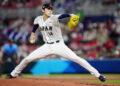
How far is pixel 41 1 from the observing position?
20.0 metres

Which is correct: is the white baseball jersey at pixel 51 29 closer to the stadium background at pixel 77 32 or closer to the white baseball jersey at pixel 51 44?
the white baseball jersey at pixel 51 44

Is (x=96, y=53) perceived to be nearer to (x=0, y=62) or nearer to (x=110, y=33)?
(x=110, y=33)

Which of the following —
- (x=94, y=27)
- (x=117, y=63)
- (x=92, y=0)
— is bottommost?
(x=117, y=63)

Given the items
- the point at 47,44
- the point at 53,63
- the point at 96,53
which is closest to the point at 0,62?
the point at 53,63

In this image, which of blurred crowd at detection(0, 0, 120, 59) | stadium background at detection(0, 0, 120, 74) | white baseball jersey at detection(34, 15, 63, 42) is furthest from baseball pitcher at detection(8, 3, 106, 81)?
blurred crowd at detection(0, 0, 120, 59)

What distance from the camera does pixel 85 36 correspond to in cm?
1770

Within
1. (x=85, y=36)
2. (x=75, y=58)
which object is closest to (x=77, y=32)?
(x=85, y=36)

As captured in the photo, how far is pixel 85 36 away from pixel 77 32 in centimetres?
52

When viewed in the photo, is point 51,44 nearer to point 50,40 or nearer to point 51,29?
point 50,40

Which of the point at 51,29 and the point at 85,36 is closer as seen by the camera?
the point at 51,29

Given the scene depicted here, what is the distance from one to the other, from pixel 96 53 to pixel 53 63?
2278mm

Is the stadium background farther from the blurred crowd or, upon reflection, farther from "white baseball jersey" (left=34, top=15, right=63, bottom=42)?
"white baseball jersey" (left=34, top=15, right=63, bottom=42)

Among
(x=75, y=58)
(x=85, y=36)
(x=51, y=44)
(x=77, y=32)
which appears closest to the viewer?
(x=75, y=58)

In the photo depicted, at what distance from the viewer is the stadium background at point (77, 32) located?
15.8 m
